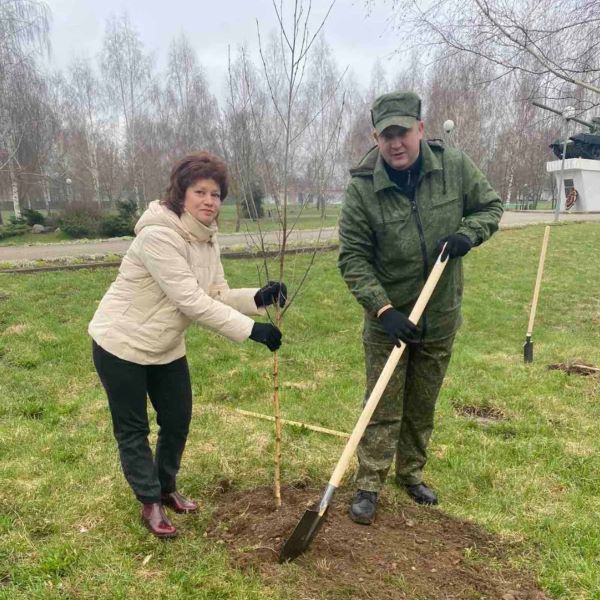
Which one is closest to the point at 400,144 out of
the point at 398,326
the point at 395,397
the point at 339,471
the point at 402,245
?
the point at 402,245

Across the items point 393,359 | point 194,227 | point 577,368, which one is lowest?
point 577,368

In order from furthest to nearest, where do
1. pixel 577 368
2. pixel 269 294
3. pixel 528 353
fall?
1. pixel 528 353
2. pixel 577 368
3. pixel 269 294

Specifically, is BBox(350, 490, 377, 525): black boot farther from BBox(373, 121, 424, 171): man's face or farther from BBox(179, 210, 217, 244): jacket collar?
BBox(373, 121, 424, 171): man's face

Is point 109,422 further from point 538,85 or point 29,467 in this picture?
point 538,85

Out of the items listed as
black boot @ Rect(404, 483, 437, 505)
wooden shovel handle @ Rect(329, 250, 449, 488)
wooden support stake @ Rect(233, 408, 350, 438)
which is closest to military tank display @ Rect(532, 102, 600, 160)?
wooden support stake @ Rect(233, 408, 350, 438)

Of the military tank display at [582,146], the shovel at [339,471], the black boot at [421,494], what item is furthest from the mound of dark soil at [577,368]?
the military tank display at [582,146]

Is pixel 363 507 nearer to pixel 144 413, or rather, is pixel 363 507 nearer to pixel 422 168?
pixel 144 413

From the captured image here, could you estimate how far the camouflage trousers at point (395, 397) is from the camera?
305 cm

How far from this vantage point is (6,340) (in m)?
6.48

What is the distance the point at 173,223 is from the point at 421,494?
84.4 inches

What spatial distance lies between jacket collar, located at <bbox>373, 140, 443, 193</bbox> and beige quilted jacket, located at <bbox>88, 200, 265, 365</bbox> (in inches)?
34.8

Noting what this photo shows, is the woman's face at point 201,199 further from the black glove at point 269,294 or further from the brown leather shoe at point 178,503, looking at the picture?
the brown leather shoe at point 178,503

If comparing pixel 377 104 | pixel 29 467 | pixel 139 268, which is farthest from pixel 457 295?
pixel 29 467

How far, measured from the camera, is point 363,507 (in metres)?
3.00
